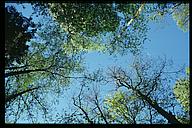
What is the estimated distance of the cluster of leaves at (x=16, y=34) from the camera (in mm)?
8133

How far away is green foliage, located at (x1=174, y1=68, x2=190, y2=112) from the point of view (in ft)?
30.9

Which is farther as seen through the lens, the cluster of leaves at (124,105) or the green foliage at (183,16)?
the cluster of leaves at (124,105)

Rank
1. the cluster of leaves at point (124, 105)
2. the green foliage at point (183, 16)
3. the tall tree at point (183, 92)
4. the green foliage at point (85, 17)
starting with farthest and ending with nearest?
the cluster of leaves at point (124, 105)
the tall tree at point (183, 92)
the green foliage at point (85, 17)
the green foliage at point (183, 16)

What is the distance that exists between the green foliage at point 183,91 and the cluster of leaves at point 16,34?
14.1ft

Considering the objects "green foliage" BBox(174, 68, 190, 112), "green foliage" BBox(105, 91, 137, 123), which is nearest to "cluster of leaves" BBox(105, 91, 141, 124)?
"green foliage" BBox(105, 91, 137, 123)

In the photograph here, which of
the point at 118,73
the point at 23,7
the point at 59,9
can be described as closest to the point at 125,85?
the point at 118,73

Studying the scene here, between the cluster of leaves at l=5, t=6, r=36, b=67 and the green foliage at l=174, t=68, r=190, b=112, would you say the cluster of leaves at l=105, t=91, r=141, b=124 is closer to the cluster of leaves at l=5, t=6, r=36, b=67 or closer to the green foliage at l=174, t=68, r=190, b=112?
the green foliage at l=174, t=68, r=190, b=112

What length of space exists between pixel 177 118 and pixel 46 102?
3841mm

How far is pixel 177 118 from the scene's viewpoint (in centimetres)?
1010

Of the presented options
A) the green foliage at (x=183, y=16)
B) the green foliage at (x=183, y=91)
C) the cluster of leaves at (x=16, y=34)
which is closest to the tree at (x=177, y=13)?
the green foliage at (x=183, y=16)

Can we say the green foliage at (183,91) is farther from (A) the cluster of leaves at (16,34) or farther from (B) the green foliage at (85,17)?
(A) the cluster of leaves at (16,34)

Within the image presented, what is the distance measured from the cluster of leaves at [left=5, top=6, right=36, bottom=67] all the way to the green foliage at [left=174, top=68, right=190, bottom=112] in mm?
4288

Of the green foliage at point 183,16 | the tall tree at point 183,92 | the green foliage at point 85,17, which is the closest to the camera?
the green foliage at point 183,16

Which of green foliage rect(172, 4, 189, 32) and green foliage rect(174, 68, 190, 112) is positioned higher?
green foliage rect(172, 4, 189, 32)
